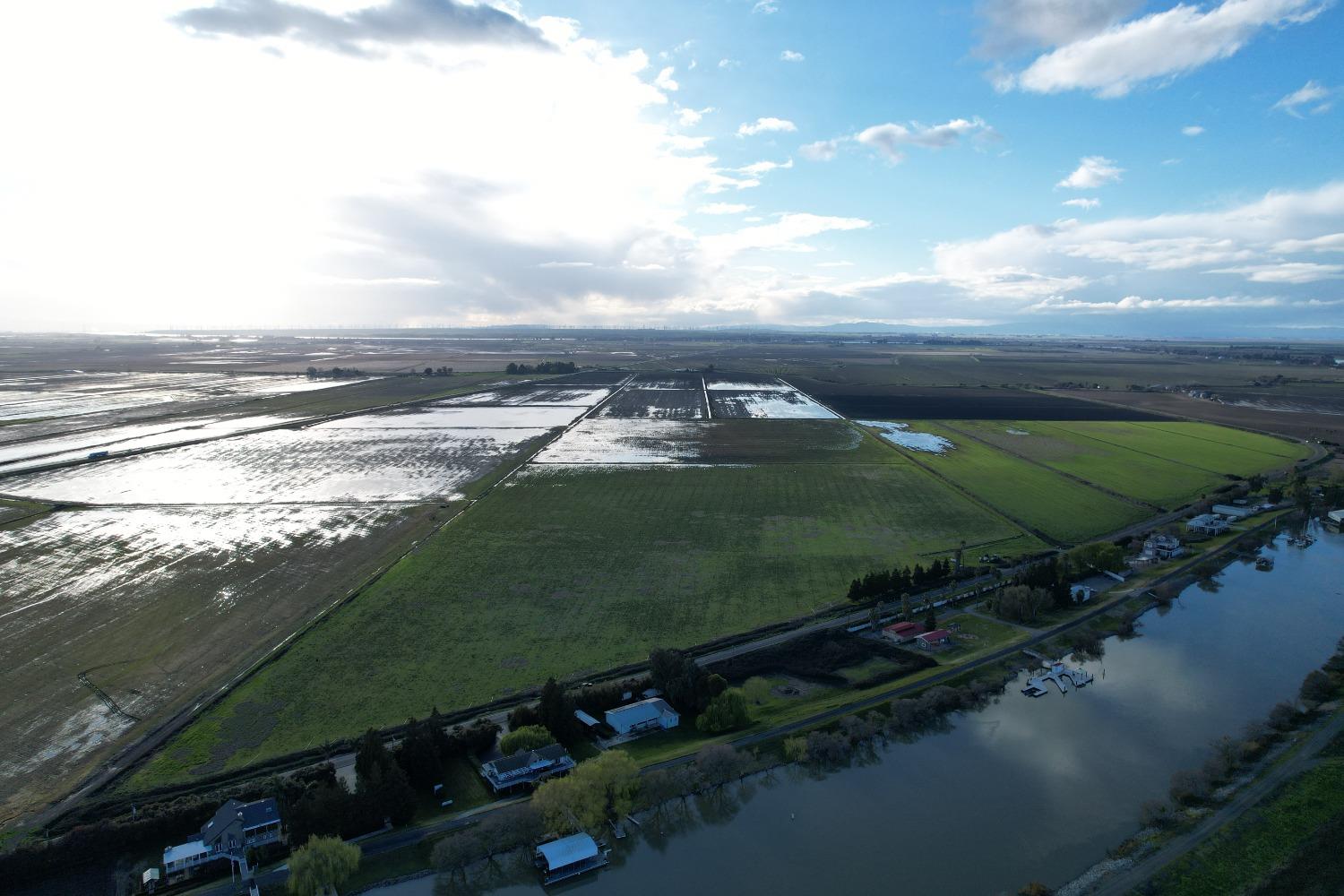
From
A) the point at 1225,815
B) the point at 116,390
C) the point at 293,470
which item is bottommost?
the point at 1225,815

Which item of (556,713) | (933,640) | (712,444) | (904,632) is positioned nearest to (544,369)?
(712,444)

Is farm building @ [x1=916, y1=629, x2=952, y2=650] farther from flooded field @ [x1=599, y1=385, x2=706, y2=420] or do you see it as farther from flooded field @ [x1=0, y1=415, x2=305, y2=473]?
flooded field @ [x1=0, y1=415, x2=305, y2=473]

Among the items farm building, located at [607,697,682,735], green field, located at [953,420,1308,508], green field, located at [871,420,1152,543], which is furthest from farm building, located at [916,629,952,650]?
green field, located at [953,420,1308,508]

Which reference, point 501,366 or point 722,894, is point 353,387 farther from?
point 722,894

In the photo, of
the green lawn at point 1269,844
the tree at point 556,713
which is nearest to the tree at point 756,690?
the tree at point 556,713

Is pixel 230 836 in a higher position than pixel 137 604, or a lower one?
lower

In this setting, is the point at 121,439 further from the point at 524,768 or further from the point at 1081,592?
the point at 1081,592

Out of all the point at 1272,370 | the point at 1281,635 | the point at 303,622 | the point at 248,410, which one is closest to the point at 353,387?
the point at 248,410
